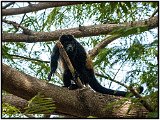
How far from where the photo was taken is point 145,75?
6.66ft

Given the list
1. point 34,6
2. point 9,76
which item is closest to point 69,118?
point 9,76

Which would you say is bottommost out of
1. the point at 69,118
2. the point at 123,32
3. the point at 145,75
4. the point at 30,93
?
the point at 69,118

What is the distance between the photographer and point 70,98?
3.05 metres

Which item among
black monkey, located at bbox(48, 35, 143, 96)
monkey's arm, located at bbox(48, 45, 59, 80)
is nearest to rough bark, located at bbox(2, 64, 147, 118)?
black monkey, located at bbox(48, 35, 143, 96)

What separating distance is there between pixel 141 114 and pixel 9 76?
942mm

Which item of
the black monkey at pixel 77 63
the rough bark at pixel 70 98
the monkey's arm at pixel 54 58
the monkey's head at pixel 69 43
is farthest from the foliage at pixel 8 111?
the monkey's head at pixel 69 43

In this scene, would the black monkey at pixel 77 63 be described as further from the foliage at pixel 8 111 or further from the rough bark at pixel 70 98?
the foliage at pixel 8 111

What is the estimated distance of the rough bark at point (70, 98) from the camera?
292 cm

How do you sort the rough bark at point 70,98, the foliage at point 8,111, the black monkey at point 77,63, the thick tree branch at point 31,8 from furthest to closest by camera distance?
the black monkey at point 77,63 < the thick tree branch at point 31,8 < the rough bark at point 70,98 < the foliage at point 8,111

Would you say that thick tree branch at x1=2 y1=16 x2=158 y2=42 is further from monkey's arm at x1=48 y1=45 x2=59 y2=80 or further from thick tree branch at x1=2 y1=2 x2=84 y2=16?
monkey's arm at x1=48 y1=45 x2=59 y2=80

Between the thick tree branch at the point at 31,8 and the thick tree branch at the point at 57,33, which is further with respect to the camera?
the thick tree branch at the point at 57,33

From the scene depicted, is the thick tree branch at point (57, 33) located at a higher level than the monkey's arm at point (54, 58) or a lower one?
higher

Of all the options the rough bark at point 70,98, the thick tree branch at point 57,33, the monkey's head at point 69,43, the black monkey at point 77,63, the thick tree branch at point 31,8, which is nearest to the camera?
the rough bark at point 70,98

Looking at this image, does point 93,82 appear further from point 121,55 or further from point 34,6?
point 121,55
